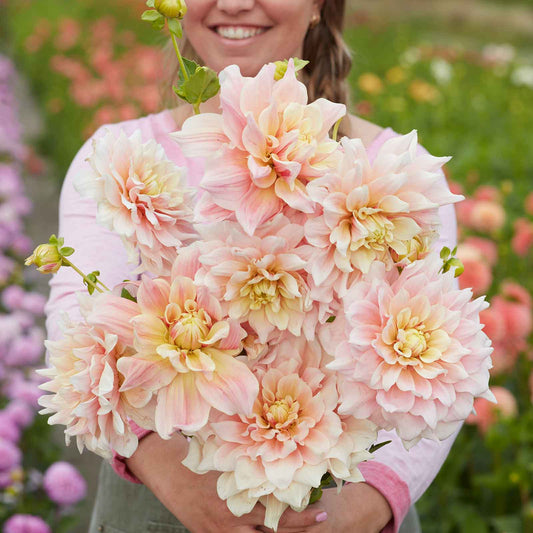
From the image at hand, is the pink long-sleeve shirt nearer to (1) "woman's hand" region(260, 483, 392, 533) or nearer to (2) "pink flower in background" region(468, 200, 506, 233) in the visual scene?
(1) "woman's hand" region(260, 483, 392, 533)

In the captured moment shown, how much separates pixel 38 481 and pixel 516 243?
1.64 meters

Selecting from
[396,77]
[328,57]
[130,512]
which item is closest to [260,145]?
[130,512]

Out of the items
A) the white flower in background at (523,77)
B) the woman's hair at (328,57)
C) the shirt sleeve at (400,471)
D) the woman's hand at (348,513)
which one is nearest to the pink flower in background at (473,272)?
the woman's hair at (328,57)

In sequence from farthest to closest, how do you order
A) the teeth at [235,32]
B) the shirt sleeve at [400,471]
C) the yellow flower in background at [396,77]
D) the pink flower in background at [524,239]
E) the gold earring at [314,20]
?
the yellow flower in background at [396,77]
the pink flower in background at [524,239]
the gold earring at [314,20]
the teeth at [235,32]
the shirt sleeve at [400,471]

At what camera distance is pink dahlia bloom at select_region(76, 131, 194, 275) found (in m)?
0.75

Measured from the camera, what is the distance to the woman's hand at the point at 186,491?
0.96 m

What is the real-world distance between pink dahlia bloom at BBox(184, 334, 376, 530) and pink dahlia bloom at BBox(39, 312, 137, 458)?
81 mm

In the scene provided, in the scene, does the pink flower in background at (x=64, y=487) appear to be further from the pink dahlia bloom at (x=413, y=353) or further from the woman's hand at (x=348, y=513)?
the pink dahlia bloom at (x=413, y=353)

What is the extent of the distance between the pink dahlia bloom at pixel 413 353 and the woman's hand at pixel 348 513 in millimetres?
281

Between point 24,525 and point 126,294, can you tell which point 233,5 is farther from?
point 24,525

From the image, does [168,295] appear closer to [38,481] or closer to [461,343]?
[461,343]

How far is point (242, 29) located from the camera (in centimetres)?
122

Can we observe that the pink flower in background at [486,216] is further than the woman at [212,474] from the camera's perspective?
Yes

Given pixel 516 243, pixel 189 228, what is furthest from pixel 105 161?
pixel 516 243
